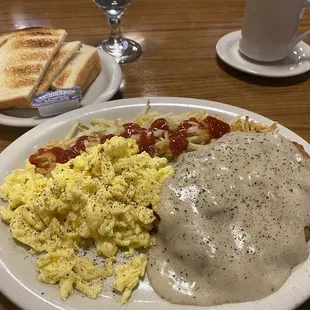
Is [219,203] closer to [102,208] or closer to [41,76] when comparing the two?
[102,208]

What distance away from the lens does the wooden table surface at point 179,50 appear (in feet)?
7.89

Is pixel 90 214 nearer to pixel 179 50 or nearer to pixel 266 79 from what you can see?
pixel 266 79

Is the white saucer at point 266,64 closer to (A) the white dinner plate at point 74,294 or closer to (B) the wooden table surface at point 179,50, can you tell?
(B) the wooden table surface at point 179,50

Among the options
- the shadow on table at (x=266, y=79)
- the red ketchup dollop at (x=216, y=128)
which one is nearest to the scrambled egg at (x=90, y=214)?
the red ketchup dollop at (x=216, y=128)

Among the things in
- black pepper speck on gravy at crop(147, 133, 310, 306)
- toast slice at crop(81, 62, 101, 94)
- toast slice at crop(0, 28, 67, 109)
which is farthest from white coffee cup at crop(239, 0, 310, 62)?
toast slice at crop(0, 28, 67, 109)

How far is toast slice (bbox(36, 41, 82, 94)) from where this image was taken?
2.39 meters

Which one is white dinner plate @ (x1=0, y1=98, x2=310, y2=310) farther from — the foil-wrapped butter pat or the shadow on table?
the shadow on table

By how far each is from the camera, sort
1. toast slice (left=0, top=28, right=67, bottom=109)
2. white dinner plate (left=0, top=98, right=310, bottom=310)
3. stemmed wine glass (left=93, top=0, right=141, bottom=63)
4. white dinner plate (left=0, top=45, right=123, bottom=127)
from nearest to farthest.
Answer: white dinner plate (left=0, top=98, right=310, bottom=310) → white dinner plate (left=0, top=45, right=123, bottom=127) → toast slice (left=0, top=28, right=67, bottom=109) → stemmed wine glass (left=93, top=0, right=141, bottom=63)

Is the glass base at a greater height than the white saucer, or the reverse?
the white saucer

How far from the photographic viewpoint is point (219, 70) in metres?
2.66

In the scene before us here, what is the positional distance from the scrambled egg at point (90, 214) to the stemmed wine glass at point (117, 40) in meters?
1.35

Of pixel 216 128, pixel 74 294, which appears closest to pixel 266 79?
pixel 216 128

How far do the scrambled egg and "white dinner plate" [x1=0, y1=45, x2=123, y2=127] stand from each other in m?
0.56

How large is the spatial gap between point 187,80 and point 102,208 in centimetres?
136
